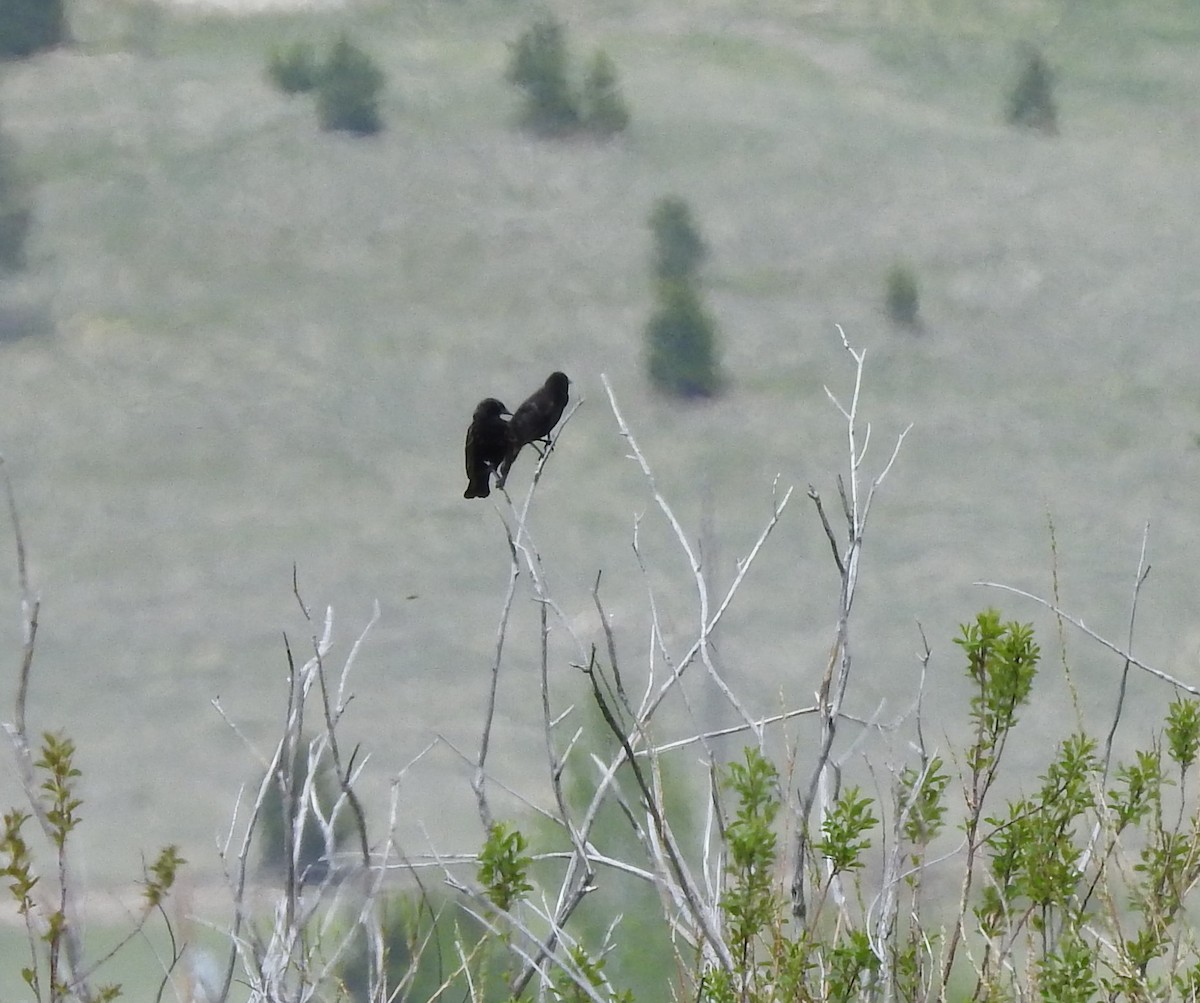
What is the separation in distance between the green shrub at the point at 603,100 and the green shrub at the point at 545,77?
0.22m

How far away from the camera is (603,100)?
18828 mm

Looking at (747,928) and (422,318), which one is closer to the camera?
(747,928)

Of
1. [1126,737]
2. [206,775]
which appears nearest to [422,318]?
[206,775]

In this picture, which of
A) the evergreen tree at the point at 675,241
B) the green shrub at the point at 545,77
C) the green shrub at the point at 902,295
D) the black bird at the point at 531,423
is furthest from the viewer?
the green shrub at the point at 545,77

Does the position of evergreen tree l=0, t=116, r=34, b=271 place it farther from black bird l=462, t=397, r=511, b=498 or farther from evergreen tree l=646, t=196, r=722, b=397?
black bird l=462, t=397, r=511, b=498

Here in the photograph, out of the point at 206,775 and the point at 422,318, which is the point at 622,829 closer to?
the point at 206,775

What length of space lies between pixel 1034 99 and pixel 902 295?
3.22 m

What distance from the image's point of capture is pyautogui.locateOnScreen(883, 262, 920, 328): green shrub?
1819 centimetres

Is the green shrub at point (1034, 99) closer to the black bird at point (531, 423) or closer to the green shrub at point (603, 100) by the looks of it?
the green shrub at point (603, 100)

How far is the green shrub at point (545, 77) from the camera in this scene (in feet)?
61.2

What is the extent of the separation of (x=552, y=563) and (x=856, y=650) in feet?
10.9

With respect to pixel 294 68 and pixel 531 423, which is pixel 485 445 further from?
Result: pixel 294 68

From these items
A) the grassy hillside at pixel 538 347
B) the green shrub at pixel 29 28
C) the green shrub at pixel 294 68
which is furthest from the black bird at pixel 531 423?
the green shrub at pixel 29 28

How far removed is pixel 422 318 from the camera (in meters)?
18.2
